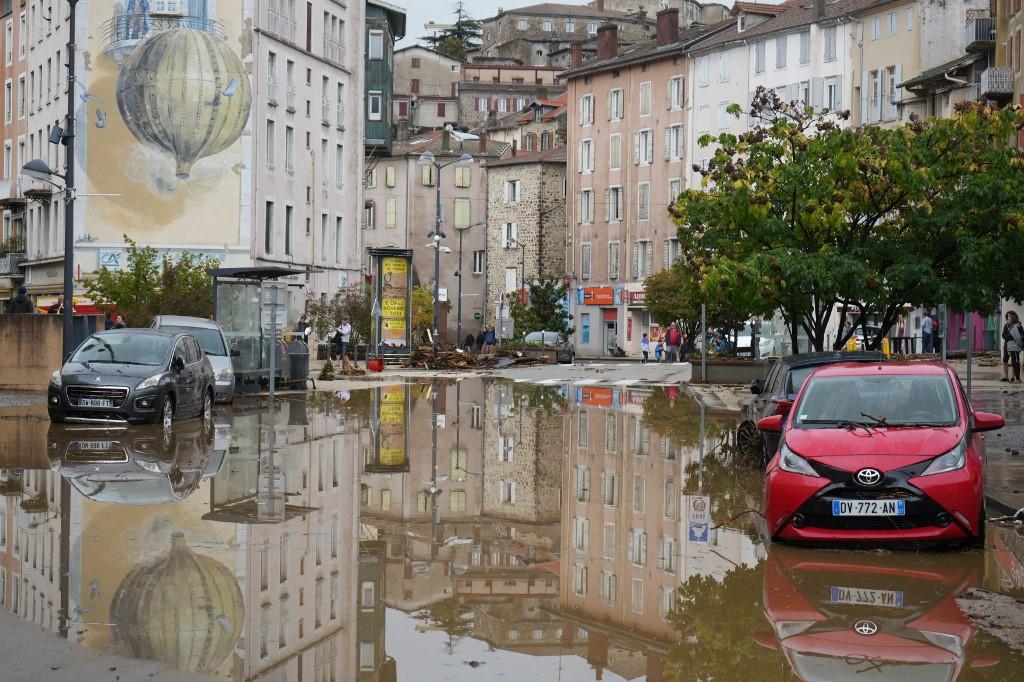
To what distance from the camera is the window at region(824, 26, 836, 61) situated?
78250mm

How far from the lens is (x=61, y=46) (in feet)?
236

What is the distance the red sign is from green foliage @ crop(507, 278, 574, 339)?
149 centimetres

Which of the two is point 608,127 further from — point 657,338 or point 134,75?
point 134,75

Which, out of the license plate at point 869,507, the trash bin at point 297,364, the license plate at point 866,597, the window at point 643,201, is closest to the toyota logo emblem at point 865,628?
the license plate at point 866,597

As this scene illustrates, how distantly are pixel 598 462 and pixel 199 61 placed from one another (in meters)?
48.9

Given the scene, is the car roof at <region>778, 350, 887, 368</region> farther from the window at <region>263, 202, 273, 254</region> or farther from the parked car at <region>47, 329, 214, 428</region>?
the window at <region>263, 202, 273, 254</region>

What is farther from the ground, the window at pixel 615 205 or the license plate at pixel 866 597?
the window at pixel 615 205

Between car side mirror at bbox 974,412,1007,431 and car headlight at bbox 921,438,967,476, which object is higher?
car side mirror at bbox 974,412,1007,431

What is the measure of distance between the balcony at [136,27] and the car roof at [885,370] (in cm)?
5489

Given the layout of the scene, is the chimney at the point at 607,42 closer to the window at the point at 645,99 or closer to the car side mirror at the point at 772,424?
the window at the point at 645,99

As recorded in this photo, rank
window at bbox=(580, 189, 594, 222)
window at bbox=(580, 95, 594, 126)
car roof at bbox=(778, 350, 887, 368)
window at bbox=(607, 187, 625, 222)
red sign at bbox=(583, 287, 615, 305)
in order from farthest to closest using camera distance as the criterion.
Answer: window at bbox=(580, 95, 594, 126) < window at bbox=(580, 189, 594, 222) < red sign at bbox=(583, 287, 615, 305) < window at bbox=(607, 187, 625, 222) < car roof at bbox=(778, 350, 887, 368)

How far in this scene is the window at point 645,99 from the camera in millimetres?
90000

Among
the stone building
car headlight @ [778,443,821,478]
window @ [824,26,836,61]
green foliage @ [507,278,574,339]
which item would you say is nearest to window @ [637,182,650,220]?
green foliage @ [507,278,574,339]

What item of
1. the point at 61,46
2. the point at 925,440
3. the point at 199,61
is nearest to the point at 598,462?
the point at 925,440
